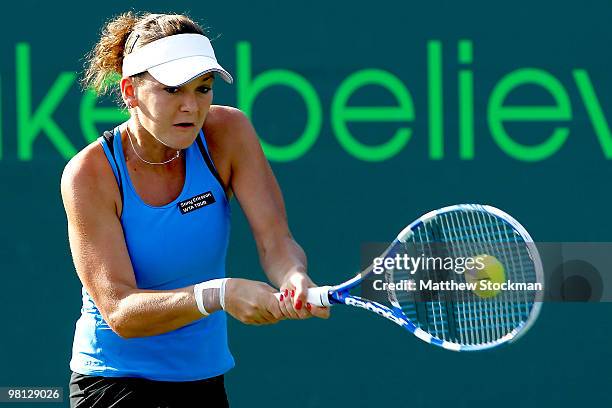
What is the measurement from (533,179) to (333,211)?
70cm

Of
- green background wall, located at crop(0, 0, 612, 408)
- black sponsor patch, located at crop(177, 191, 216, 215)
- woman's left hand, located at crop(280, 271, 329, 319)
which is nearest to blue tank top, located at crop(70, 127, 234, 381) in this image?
black sponsor patch, located at crop(177, 191, 216, 215)

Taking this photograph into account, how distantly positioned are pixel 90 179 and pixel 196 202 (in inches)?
10.3

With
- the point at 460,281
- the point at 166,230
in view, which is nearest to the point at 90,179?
the point at 166,230

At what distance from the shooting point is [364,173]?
15.4 feet

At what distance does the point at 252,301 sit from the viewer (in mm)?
3014

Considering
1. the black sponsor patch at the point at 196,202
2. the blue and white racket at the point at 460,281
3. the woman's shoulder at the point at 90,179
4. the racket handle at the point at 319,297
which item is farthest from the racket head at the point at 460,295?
the woman's shoulder at the point at 90,179

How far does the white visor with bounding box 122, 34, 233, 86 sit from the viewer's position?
10.2 ft

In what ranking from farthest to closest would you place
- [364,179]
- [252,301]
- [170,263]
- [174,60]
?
1. [364,179]
2. [170,263]
3. [174,60]
4. [252,301]

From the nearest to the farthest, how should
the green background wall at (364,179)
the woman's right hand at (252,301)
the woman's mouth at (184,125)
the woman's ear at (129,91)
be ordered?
1. the woman's right hand at (252,301)
2. the woman's mouth at (184,125)
3. the woman's ear at (129,91)
4. the green background wall at (364,179)

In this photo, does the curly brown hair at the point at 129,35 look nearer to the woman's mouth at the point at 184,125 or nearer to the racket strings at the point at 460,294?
the woman's mouth at the point at 184,125

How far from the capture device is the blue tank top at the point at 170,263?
10.5ft

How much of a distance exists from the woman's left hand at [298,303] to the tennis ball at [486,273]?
45 cm

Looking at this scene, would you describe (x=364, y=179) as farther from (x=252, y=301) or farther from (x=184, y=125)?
(x=252, y=301)

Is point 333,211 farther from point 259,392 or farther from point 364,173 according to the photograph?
point 259,392
